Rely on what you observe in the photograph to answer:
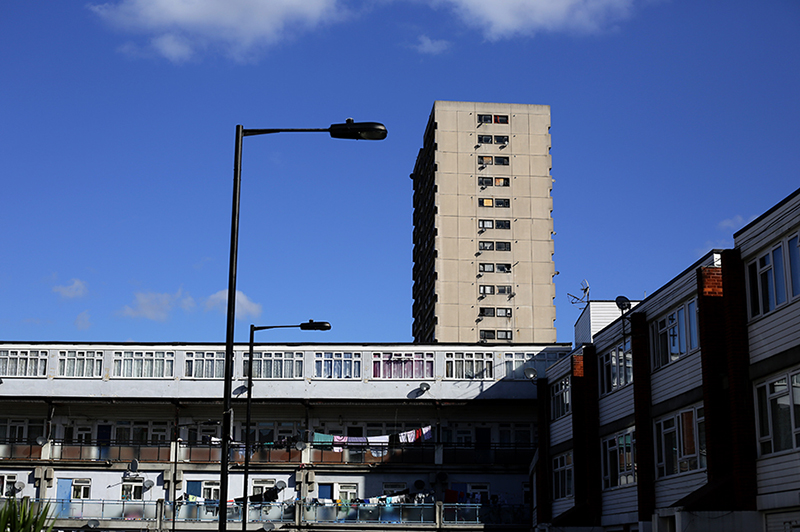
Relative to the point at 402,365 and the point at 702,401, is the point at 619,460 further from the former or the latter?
the point at 402,365

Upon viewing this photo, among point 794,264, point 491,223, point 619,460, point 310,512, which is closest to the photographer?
point 794,264

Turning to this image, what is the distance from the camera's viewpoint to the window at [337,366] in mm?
56938

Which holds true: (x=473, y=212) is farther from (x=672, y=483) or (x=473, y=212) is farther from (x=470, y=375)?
(x=672, y=483)

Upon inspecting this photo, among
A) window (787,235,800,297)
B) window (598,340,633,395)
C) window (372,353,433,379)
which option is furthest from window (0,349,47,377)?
window (787,235,800,297)

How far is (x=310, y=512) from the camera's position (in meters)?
48.6

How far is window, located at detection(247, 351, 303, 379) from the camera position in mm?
57000

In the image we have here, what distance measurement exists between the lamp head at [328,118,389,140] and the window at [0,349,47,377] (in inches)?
1847

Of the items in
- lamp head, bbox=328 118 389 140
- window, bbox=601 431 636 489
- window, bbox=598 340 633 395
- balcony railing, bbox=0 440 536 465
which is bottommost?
window, bbox=601 431 636 489

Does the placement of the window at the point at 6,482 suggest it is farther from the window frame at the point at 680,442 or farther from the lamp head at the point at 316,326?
the window frame at the point at 680,442

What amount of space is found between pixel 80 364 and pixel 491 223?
160ft

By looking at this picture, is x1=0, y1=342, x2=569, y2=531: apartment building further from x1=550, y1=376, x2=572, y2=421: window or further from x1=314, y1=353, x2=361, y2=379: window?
x1=550, y1=376, x2=572, y2=421: window

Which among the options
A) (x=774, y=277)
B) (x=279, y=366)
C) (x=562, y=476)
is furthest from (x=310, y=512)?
(x=774, y=277)

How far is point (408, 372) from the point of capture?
2242 inches

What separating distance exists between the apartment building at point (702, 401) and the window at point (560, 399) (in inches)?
96.1
